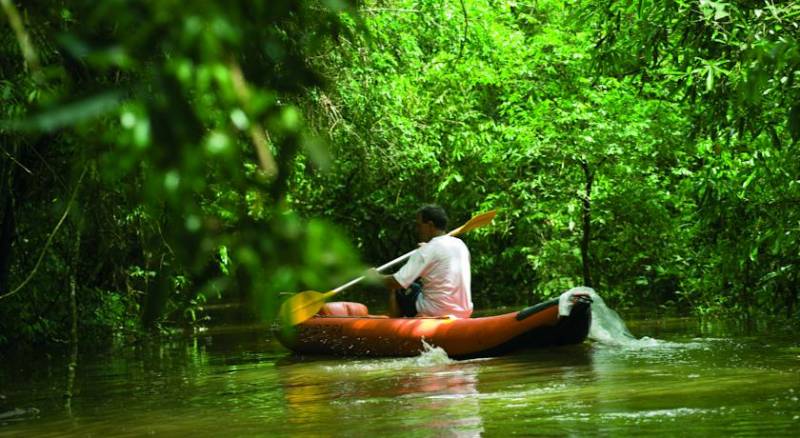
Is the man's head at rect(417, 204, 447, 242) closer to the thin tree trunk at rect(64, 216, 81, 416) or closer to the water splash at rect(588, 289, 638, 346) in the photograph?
the water splash at rect(588, 289, 638, 346)

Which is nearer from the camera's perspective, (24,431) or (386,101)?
(24,431)

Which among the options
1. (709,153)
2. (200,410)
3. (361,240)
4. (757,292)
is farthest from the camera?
(361,240)

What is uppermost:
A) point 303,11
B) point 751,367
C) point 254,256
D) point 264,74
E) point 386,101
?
point 386,101

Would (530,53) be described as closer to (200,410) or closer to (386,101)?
(386,101)

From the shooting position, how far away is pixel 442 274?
9234 mm

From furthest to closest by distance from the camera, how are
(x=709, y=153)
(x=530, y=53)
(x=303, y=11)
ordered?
(x=530, y=53) → (x=709, y=153) → (x=303, y=11)

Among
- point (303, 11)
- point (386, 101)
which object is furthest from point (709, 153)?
point (303, 11)

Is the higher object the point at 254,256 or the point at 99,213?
the point at 99,213

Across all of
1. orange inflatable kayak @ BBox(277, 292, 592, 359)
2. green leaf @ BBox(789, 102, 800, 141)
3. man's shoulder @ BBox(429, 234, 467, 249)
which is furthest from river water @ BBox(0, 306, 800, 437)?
green leaf @ BBox(789, 102, 800, 141)

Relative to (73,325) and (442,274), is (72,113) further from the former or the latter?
(442,274)

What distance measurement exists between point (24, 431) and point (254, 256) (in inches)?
184

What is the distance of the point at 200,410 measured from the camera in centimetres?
649

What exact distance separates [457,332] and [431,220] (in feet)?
3.51

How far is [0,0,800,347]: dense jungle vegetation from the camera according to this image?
1789 millimetres
